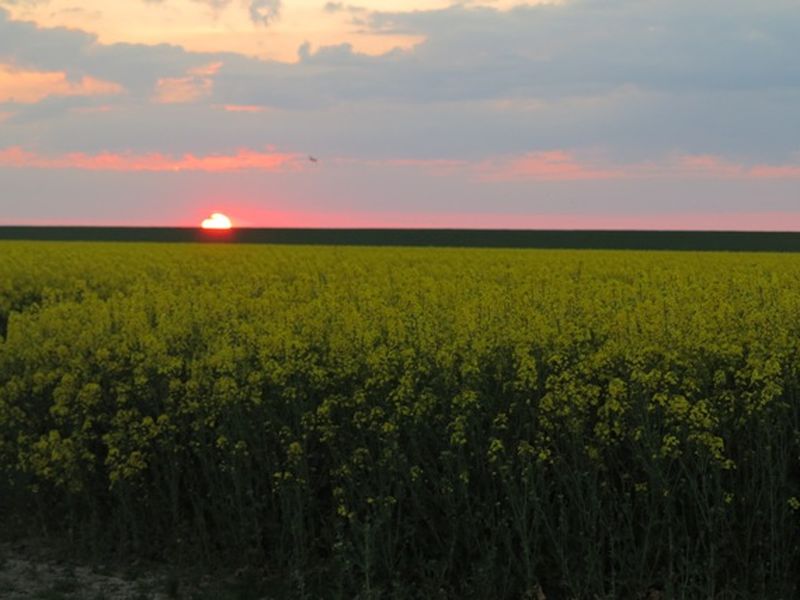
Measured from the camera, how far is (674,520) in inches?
320

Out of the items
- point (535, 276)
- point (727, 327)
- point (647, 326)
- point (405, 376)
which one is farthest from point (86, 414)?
point (535, 276)

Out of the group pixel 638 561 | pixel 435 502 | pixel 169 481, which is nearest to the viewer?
pixel 638 561

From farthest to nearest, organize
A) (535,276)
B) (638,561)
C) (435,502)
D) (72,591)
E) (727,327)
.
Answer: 1. (535,276)
2. (727,327)
3. (72,591)
4. (435,502)
5. (638,561)

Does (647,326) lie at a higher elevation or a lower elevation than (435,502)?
higher

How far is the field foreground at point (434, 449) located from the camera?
8.05m

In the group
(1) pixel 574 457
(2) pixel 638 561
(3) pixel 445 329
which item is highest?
(3) pixel 445 329

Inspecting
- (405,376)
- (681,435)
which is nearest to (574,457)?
(681,435)

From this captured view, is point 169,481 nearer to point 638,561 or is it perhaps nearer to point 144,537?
point 144,537

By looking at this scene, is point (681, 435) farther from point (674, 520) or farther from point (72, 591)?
point (72, 591)

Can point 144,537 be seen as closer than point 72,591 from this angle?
No

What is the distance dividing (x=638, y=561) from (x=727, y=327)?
3.39m

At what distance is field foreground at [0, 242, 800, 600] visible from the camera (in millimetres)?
8055

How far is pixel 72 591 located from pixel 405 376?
11.0ft

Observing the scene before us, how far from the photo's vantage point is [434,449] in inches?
351
